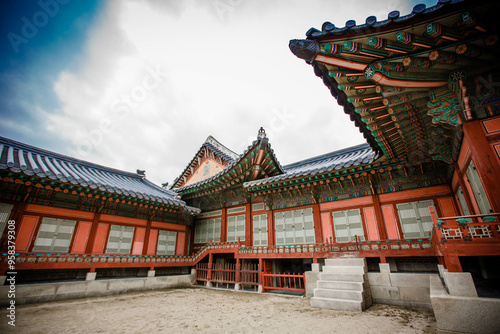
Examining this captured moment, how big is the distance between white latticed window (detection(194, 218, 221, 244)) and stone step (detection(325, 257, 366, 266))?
7.03 metres

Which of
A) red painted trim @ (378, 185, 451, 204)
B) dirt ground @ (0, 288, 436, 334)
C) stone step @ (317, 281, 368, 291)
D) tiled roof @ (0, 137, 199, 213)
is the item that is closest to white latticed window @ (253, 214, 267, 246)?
tiled roof @ (0, 137, 199, 213)

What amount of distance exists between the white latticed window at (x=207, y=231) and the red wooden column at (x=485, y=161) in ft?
37.6

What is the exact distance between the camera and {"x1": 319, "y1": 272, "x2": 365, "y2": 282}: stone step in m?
6.68

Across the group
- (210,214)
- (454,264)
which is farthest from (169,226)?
(454,264)

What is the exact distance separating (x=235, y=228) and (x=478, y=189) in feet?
32.8

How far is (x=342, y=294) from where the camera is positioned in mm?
6148

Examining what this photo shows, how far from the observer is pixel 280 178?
397 inches

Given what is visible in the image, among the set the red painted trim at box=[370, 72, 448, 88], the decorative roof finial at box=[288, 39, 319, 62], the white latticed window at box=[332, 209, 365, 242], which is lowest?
the white latticed window at box=[332, 209, 365, 242]

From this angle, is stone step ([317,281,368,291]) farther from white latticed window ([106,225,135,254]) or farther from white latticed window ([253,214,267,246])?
white latticed window ([106,225,135,254])

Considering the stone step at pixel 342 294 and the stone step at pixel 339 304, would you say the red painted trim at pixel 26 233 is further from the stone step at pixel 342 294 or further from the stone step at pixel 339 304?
the stone step at pixel 342 294

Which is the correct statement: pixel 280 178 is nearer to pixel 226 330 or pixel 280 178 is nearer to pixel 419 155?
pixel 419 155

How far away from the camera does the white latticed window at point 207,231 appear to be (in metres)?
13.2

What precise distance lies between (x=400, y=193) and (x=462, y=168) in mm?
2744

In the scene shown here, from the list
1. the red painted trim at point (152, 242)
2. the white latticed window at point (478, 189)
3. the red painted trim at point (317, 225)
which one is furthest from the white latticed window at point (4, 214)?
the white latticed window at point (478, 189)
